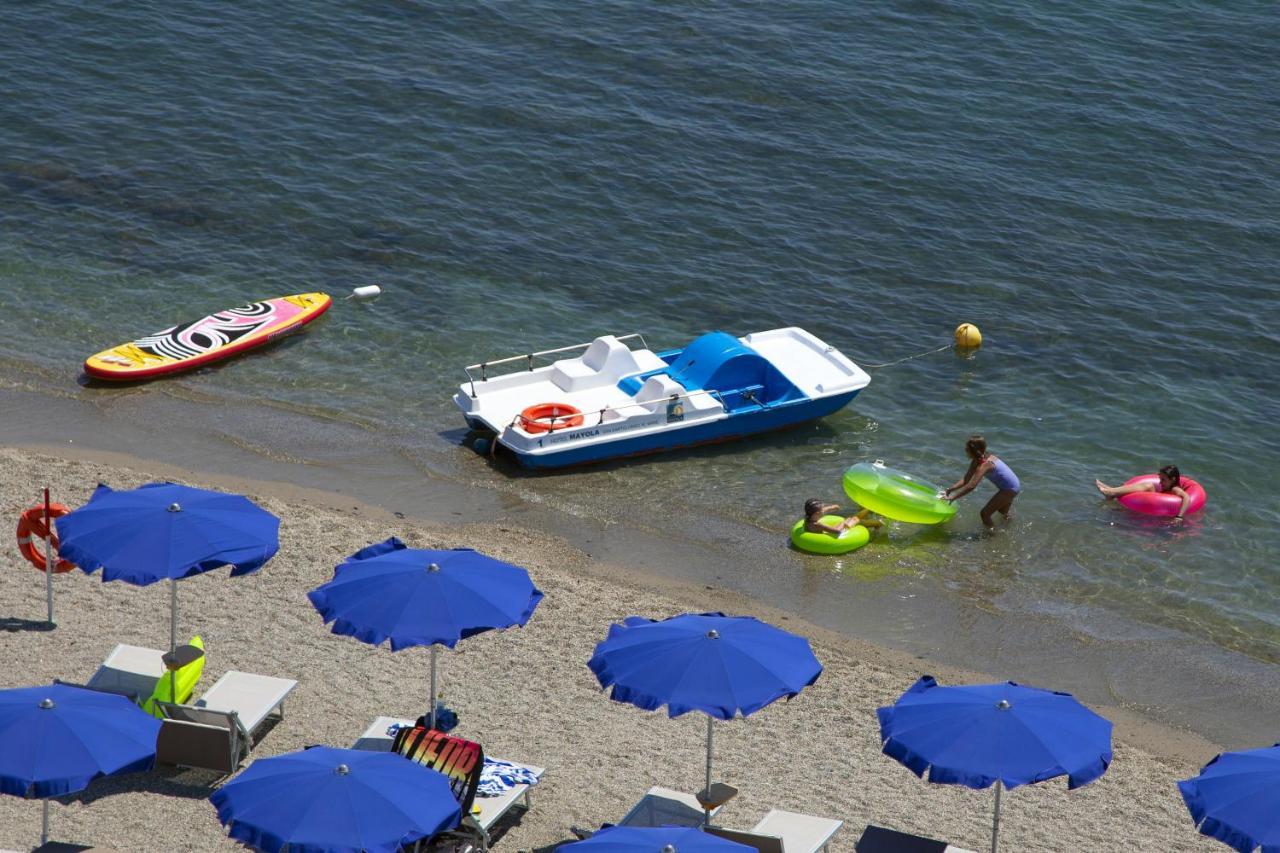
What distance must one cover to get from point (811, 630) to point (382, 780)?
28.7ft

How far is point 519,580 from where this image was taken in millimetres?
13258

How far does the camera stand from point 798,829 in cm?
1255

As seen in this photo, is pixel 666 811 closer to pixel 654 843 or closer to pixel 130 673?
pixel 654 843

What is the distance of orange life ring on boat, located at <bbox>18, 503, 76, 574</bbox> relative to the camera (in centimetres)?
1494

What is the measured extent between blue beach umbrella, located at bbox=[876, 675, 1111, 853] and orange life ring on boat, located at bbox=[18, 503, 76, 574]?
27.3ft

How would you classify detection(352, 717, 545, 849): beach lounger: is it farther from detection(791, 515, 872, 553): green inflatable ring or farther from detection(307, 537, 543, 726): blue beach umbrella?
detection(791, 515, 872, 553): green inflatable ring

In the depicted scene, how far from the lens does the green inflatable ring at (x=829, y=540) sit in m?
20.0

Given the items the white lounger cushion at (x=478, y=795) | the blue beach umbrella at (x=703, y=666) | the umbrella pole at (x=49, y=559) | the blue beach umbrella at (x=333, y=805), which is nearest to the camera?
the blue beach umbrella at (x=333, y=805)

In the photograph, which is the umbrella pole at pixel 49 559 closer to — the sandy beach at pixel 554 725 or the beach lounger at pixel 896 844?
the sandy beach at pixel 554 725

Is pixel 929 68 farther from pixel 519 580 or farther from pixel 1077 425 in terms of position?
pixel 519 580

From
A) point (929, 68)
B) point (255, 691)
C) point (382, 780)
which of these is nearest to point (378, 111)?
point (929, 68)

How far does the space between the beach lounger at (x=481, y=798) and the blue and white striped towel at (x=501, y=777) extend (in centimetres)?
5

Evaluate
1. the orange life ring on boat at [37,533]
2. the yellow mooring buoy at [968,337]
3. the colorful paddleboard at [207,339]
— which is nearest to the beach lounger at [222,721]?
the orange life ring on boat at [37,533]

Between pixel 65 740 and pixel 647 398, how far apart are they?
12.8 meters
